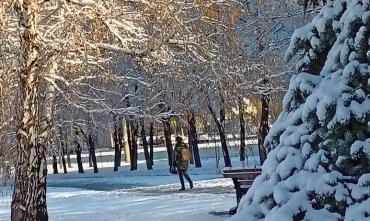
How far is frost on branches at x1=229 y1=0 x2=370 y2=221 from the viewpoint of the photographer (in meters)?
3.79

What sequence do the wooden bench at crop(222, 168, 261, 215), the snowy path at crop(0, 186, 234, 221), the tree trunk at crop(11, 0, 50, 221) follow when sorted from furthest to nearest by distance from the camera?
the snowy path at crop(0, 186, 234, 221), the wooden bench at crop(222, 168, 261, 215), the tree trunk at crop(11, 0, 50, 221)

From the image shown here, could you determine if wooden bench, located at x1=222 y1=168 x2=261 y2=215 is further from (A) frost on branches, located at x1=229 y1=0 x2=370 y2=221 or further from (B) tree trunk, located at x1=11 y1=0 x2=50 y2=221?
(A) frost on branches, located at x1=229 y1=0 x2=370 y2=221

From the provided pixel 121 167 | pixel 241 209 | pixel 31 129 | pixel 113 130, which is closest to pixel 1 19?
pixel 31 129

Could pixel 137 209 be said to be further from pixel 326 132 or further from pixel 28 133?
pixel 326 132

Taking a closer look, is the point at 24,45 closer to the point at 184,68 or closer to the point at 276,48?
the point at 184,68

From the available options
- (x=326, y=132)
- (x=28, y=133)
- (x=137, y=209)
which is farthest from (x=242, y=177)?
(x=326, y=132)

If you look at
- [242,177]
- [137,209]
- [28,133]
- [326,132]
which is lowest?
[137,209]

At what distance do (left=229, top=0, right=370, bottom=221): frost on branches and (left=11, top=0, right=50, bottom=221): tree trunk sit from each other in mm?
5454

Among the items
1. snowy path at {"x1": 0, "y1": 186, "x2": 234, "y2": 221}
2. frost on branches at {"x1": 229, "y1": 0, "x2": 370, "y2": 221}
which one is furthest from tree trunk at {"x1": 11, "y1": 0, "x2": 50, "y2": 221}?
frost on branches at {"x1": 229, "y1": 0, "x2": 370, "y2": 221}

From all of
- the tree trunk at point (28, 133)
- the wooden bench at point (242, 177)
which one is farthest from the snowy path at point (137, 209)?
the tree trunk at point (28, 133)

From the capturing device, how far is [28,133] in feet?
30.3

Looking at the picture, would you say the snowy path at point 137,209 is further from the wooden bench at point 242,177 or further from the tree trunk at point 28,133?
the tree trunk at point 28,133

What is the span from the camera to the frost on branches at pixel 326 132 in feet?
12.4

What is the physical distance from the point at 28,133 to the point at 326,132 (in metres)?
6.06
